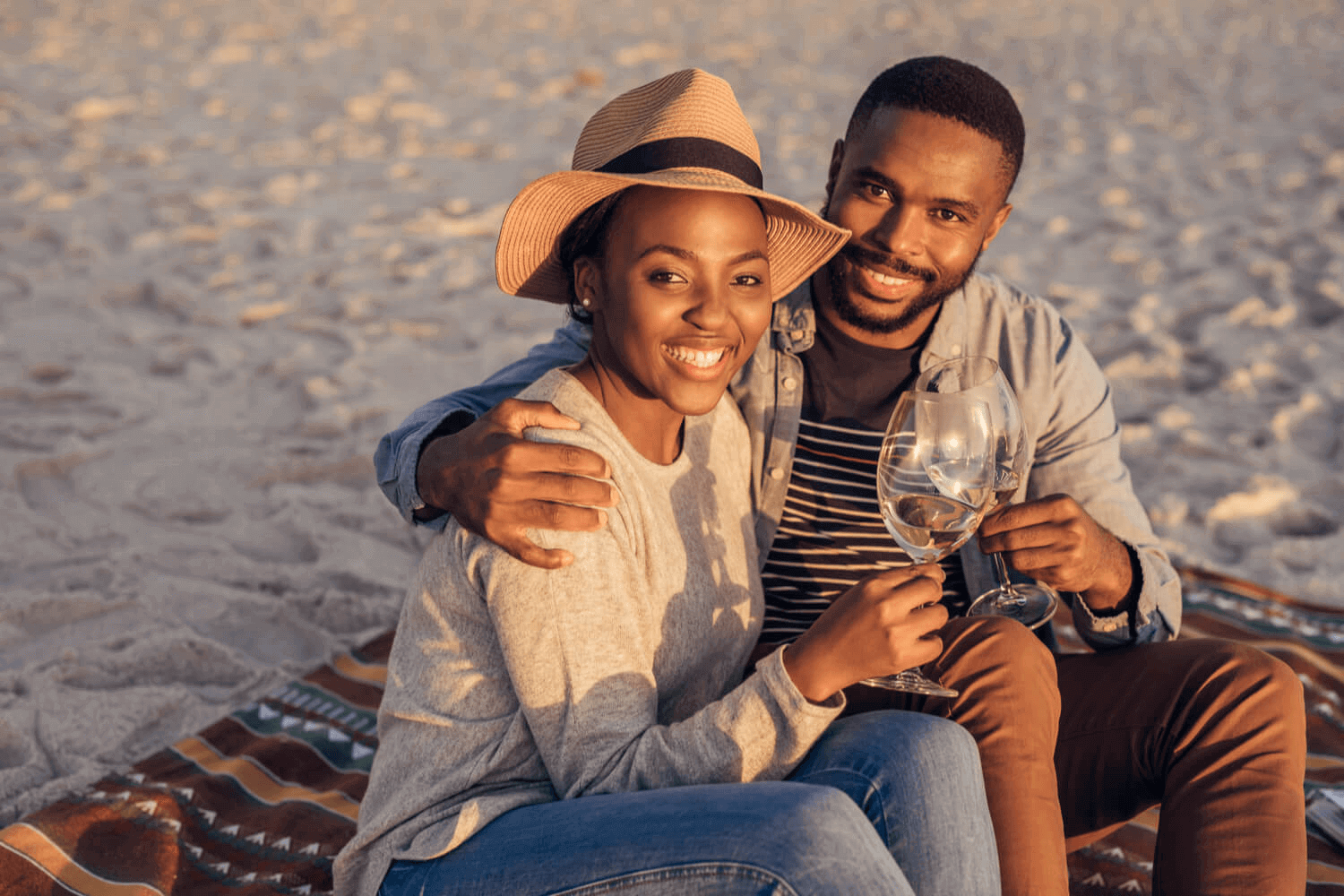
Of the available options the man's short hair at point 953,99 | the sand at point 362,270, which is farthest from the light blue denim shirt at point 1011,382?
the sand at point 362,270

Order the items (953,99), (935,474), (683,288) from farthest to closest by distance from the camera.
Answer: (953,99), (683,288), (935,474)

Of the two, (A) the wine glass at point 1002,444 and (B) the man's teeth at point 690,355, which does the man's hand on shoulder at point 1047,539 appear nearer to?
(A) the wine glass at point 1002,444

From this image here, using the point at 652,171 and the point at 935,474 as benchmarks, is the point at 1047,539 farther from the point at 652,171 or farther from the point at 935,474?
the point at 652,171

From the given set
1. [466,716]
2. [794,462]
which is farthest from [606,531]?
[794,462]

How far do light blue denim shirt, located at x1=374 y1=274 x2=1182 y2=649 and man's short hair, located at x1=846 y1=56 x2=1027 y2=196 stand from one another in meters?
0.35

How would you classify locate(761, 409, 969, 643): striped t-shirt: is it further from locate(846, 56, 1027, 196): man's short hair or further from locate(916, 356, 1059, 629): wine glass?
locate(846, 56, 1027, 196): man's short hair

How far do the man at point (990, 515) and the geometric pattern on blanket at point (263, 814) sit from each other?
67 cm

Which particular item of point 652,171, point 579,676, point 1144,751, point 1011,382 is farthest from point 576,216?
point 1144,751

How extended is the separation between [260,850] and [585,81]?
804 centimetres

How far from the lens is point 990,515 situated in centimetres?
210

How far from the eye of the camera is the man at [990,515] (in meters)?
1.98

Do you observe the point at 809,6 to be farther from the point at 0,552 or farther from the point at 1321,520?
the point at 0,552

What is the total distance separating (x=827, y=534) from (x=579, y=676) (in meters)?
0.98

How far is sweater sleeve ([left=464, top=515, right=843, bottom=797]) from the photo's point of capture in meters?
1.86
